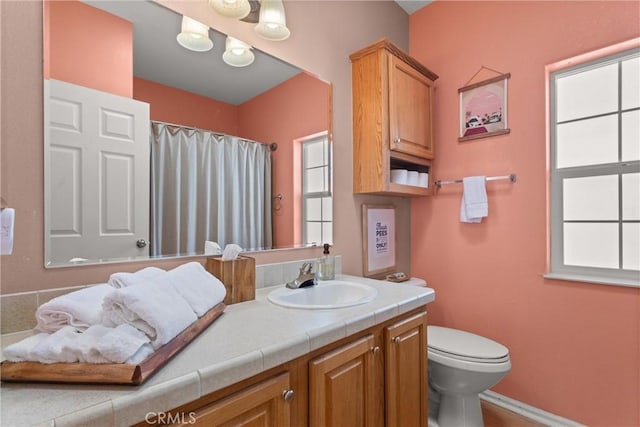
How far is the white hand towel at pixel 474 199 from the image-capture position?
6.42 ft

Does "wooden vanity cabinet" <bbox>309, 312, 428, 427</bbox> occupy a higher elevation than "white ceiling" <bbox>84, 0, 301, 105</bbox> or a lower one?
lower

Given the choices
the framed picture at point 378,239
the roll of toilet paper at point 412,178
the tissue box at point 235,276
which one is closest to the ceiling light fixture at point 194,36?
the tissue box at point 235,276

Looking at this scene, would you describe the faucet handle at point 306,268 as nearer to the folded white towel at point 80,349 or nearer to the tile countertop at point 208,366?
the tile countertop at point 208,366

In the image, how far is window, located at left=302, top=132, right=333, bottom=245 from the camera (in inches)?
65.1

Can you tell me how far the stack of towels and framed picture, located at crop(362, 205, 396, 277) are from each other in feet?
4.20

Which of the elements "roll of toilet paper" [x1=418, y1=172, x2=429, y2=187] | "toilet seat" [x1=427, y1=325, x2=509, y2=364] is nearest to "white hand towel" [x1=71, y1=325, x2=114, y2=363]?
"toilet seat" [x1=427, y1=325, x2=509, y2=364]

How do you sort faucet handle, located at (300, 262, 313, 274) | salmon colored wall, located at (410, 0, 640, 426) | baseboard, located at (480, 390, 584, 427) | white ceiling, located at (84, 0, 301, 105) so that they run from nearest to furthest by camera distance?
white ceiling, located at (84, 0, 301, 105) → faucet handle, located at (300, 262, 313, 274) → salmon colored wall, located at (410, 0, 640, 426) → baseboard, located at (480, 390, 584, 427)

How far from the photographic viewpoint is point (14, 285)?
2.70ft

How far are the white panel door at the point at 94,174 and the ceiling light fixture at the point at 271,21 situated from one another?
69cm

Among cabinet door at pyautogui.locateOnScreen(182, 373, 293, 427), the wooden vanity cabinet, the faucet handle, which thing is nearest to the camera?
cabinet door at pyautogui.locateOnScreen(182, 373, 293, 427)

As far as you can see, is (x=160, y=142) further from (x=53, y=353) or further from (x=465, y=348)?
(x=465, y=348)

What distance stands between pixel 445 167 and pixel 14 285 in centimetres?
230

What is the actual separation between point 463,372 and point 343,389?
2.91 ft

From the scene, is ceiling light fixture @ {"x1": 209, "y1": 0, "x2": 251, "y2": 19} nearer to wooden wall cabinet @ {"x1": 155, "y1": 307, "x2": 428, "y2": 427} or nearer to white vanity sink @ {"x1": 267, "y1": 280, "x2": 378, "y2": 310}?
A: white vanity sink @ {"x1": 267, "y1": 280, "x2": 378, "y2": 310}
